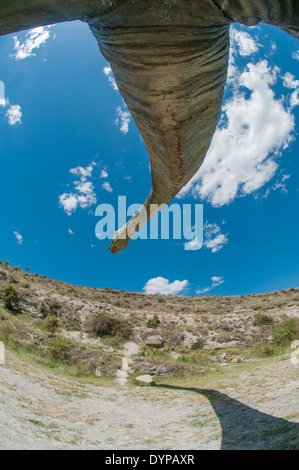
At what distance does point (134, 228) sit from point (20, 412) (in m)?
3.78

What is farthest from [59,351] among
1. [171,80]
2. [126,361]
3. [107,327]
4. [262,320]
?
[262,320]

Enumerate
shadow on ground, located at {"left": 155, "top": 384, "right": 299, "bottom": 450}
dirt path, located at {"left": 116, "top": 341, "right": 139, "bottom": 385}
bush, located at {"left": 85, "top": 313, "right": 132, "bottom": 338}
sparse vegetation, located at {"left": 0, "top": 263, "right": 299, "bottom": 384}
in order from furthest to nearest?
1. bush, located at {"left": 85, "top": 313, "right": 132, "bottom": 338}
2. sparse vegetation, located at {"left": 0, "top": 263, "right": 299, "bottom": 384}
3. dirt path, located at {"left": 116, "top": 341, "right": 139, "bottom": 385}
4. shadow on ground, located at {"left": 155, "top": 384, "right": 299, "bottom": 450}

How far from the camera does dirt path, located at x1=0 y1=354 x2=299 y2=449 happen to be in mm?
3025

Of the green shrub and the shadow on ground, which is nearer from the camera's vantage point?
the shadow on ground

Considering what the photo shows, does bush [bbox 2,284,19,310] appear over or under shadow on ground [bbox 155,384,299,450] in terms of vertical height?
over

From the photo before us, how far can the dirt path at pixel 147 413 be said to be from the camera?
3.03m

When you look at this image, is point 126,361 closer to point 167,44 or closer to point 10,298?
point 10,298

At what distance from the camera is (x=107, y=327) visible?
43.9 ft

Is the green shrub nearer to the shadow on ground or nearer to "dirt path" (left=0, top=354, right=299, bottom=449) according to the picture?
"dirt path" (left=0, top=354, right=299, bottom=449)

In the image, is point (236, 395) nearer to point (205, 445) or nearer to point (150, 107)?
point (205, 445)

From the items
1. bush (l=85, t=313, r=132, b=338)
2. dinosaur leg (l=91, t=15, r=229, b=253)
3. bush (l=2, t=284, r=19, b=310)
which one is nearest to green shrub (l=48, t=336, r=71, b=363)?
bush (l=2, t=284, r=19, b=310)

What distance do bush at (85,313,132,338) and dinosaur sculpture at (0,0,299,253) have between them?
13.3 meters

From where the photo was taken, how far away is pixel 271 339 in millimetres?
11742
